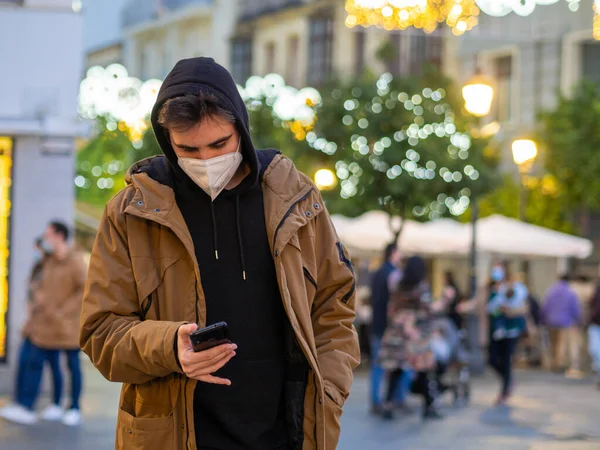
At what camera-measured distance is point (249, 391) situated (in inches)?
127

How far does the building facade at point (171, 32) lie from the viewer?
117 feet

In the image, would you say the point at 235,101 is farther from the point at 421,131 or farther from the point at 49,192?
the point at 421,131

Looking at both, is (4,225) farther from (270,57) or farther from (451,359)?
(270,57)

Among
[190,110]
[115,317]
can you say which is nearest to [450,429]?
[115,317]

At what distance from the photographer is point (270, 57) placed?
39.3 m

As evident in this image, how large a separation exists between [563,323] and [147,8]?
20.1 metres

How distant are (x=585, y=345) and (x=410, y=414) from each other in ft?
32.2

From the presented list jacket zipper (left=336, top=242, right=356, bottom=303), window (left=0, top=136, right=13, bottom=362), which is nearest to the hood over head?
jacket zipper (left=336, top=242, right=356, bottom=303)

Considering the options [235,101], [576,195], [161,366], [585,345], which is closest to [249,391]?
[161,366]

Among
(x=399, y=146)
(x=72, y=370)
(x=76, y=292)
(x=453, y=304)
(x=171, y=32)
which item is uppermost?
(x=171, y=32)

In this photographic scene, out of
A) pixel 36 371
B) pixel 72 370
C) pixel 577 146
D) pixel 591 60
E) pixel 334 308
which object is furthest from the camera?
pixel 591 60

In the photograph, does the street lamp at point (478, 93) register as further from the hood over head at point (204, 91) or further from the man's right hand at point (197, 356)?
the man's right hand at point (197, 356)

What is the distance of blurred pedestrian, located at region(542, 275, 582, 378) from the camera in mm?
20609

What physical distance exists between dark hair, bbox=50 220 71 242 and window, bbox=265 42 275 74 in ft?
94.2
